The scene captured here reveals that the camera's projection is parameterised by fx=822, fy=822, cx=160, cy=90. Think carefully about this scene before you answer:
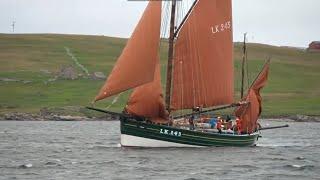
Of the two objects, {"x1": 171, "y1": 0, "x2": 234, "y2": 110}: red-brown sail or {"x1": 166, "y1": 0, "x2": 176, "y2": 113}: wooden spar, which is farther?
{"x1": 171, "y1": 0, "x2": 234, "y2": 110}: red-brown sail

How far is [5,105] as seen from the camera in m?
135

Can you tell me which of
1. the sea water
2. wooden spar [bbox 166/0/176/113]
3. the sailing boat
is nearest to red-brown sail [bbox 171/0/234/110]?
the sailing boat

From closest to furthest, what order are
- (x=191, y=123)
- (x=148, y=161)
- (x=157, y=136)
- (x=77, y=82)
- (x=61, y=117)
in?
(x=148, y=161) → (x=157, y=136) → (x=191, y=123) → (x=61, y=117) → (x=77, y=82)

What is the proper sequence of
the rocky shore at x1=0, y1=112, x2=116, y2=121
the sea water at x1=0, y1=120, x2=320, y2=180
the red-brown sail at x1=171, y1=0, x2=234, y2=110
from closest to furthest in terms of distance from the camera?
1. the sea water at x1=0, y1=120, x2=320, y2=180
2. the red-brown sail at x1=171, y1=0, x2=234, y2=110
3. the rocky shore at x1=0, y1=112, x2=116, y2=121

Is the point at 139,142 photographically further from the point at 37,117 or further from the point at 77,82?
the point at 77,82

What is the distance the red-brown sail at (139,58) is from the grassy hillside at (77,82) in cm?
7300

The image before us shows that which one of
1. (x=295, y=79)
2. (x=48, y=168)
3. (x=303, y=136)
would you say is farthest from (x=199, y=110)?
(x=295, y=79)

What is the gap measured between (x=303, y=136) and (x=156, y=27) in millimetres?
34532

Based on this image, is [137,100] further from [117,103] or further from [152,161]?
[117,103]

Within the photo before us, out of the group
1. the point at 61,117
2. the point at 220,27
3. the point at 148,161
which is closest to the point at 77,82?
the point at 61,117

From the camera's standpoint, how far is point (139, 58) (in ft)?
191

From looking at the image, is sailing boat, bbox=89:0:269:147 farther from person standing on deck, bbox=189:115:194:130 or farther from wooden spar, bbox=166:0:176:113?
person standing on deck, bbox=189:115:194:130

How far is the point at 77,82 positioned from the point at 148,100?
10171 cm

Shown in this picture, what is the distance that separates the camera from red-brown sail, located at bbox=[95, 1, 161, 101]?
57.5 meters
